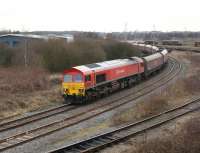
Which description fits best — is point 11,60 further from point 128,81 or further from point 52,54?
point 128,81

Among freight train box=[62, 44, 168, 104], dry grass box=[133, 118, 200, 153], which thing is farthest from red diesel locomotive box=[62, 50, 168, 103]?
dry grass box=[133, 118, 200, 153]

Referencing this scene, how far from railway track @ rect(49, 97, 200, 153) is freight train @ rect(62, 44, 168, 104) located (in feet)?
23.8

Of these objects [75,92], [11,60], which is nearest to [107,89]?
[75,92]

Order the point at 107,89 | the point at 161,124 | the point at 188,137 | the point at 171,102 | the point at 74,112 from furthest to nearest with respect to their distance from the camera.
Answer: the point at 107,89, the point at 171,102, the point at 74,112, the point at 161,124, the point at 188,137

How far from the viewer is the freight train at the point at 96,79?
95.6 ft

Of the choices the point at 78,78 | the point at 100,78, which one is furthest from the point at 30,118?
the point at 100,78

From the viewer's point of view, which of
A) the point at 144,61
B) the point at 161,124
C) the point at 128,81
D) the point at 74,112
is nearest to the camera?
the point at 161,124

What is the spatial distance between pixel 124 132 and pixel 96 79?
11.3m

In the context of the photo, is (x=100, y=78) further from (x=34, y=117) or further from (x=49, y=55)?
(x=49, y=55)

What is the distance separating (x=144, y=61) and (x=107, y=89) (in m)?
12.7

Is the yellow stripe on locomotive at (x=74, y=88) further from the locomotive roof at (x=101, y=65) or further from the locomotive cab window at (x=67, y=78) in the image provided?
the locomotive roof at (x=101, y=65)

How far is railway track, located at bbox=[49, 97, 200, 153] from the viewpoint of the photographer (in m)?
16.5

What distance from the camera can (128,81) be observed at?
124 ft

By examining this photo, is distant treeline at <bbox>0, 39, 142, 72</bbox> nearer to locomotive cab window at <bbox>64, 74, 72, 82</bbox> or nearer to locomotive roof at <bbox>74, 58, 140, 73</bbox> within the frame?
locomotive roof at <bbox>74, 58, 140, 73</bbox>
